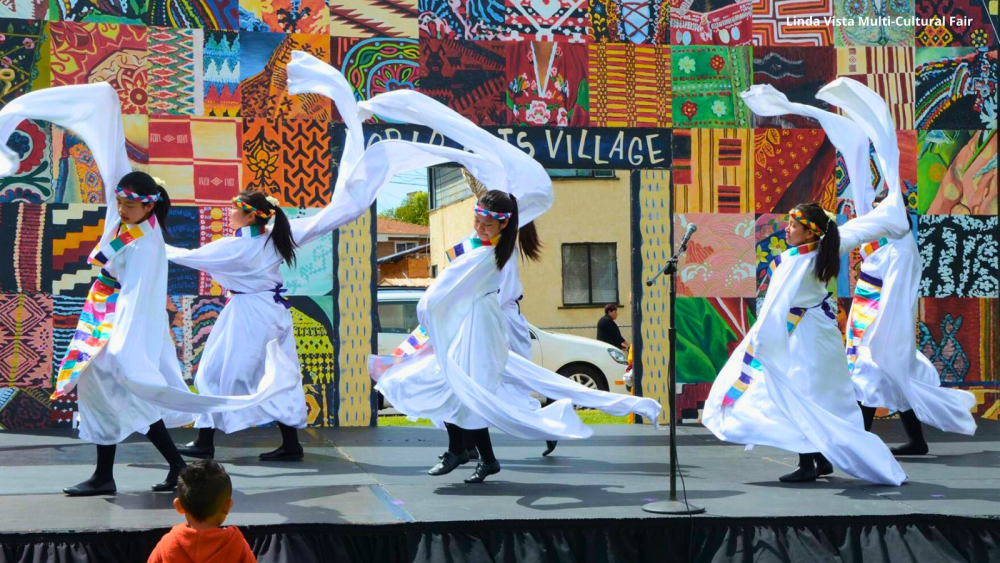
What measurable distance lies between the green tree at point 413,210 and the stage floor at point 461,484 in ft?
176

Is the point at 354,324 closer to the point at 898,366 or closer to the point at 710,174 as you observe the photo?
the point at 710,174

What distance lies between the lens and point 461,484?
613cm

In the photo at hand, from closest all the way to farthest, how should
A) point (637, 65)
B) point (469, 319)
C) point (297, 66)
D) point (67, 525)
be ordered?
point (67, 525) < point (469, 319) < point (297, 66) < point (637, 65)

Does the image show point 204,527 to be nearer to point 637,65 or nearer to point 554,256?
point 637,65

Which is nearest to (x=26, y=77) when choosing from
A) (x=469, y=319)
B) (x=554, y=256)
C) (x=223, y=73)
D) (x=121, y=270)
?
(x=223, y=73)

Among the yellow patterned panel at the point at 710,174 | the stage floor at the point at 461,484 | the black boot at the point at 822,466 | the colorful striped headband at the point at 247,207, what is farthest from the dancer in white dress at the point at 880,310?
the colorful striped headband at the point at 247,207

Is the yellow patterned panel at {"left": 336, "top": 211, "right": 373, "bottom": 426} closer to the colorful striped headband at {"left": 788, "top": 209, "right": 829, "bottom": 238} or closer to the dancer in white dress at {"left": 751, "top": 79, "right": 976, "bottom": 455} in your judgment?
the dancer in white dress at {"left": 751, "top": 79, "right": 976, "bottom": 455}

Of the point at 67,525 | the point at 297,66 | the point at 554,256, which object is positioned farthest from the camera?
the point at 554,256

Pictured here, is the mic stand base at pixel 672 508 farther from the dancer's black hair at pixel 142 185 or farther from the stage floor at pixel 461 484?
the dancer's black hair at pixel 142 185

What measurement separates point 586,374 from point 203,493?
416 inches

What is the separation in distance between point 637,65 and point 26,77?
4.76m

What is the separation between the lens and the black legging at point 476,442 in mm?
6215

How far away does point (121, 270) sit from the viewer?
575 centimetres

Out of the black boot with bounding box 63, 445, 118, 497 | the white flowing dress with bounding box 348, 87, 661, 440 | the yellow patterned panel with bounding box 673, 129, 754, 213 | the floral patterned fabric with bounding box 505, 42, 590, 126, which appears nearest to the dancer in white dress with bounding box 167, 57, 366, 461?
the white flowing dress with bounding box 348, 87, 661, 440
